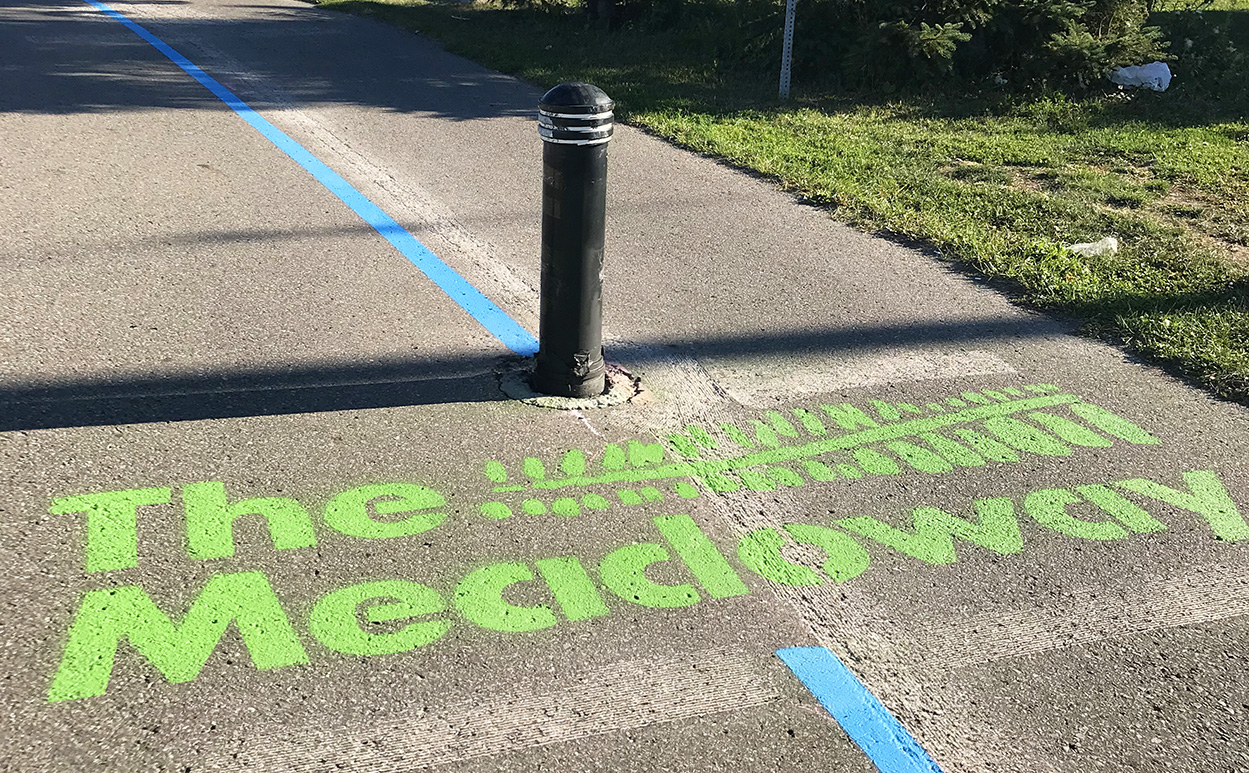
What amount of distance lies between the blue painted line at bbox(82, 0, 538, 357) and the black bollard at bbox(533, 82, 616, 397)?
52 centimetres

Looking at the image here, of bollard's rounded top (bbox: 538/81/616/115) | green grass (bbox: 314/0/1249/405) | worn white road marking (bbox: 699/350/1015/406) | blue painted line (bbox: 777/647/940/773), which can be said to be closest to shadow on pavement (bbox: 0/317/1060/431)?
worn white road marking (bbox: 699/350/1015/406)

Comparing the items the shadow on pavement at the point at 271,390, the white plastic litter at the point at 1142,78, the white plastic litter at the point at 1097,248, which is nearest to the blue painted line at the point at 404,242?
the shadow on pavement at the point at 271,390

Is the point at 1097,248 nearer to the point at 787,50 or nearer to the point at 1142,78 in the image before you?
the point at 787,50

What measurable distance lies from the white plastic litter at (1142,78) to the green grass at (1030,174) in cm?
14

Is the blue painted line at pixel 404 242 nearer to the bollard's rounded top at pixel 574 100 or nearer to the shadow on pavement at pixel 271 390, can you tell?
the shadow on pavement at pixel 271 390

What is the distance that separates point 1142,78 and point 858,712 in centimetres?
972

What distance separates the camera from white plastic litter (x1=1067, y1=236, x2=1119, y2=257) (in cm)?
623

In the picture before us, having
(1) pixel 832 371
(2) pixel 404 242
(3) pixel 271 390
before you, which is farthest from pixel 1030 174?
(3) pixel 271 390

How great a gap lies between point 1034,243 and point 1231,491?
111 inches

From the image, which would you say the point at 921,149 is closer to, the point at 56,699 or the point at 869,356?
the point at 869,356

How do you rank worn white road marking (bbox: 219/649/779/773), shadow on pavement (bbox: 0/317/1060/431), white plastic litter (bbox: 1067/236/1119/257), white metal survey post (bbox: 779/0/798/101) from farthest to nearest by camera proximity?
1. white metal survey post (bbox: 779/0/798/101)
2. white plastic litter (bbox: 1067/236/1119/257)
3. shadow on pavement (bbox: 0/317/1060/431)
4. worn white road marking (bbox: 219/649/779/773)

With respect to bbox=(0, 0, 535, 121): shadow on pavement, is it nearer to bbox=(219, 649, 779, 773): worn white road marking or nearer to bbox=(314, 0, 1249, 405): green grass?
bbox=(314, 0, 1249, 405): green grass

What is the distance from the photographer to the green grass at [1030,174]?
5.52 m

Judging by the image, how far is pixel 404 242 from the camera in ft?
20.1
